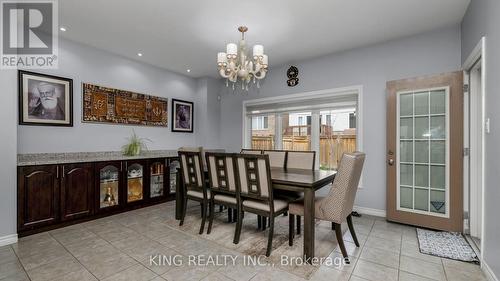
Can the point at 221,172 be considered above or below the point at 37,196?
above

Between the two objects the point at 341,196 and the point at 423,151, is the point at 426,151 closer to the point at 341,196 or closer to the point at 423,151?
the point at 423,151

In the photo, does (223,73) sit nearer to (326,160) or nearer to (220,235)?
(220,235)

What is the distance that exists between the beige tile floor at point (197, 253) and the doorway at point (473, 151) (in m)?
0.65

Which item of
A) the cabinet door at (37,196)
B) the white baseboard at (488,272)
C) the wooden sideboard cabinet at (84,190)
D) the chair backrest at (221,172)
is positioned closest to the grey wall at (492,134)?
the white baseboard at (488,272)

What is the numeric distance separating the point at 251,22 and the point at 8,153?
10.5ft

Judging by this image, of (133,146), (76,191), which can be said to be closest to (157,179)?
(133,146)

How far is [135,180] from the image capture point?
3.88m

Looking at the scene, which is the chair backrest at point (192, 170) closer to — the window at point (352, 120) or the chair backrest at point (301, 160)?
the chair backrest at point (301, 160)

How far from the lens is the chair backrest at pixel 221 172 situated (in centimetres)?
261

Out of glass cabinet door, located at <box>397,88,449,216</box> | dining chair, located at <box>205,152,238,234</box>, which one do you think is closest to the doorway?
glass cabinet door, located at <box>397,88,449,216</box>

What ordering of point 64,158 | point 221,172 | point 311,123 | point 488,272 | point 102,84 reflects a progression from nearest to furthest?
point 488,272
point 221,172
point 64,158
point 102,84
point 311,123

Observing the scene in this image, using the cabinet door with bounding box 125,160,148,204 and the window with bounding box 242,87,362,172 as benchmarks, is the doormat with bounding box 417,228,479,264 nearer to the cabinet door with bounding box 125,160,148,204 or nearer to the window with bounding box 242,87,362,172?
the window with bounding box 242,87,362,172

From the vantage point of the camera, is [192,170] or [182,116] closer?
[192,170]

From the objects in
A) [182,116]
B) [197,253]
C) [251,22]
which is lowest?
[197,253]
